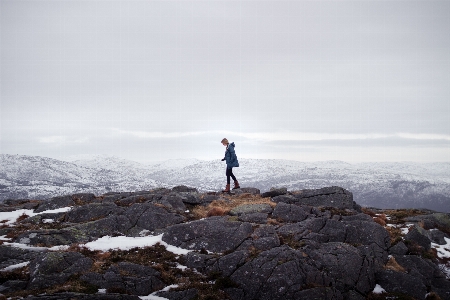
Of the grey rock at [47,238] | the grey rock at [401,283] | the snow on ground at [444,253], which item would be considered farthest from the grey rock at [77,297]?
the snow on ground at [444,253]

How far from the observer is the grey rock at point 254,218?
22328mm

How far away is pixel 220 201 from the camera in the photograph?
28.0 meters

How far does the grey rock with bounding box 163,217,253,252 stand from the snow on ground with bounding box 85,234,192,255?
0.45 metres

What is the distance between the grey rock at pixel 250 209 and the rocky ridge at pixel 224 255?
8 centimetres

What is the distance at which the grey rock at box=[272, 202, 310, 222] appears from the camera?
76.5ft

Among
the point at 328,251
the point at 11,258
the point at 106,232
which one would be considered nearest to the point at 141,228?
the point at 106,232

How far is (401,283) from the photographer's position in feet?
54.4

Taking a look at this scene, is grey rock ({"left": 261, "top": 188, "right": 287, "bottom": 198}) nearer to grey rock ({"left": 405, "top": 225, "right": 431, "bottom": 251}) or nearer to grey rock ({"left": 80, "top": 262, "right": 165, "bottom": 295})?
grey rock ({"left": 405, "top": 225, "right": 431, "bottom": 251})

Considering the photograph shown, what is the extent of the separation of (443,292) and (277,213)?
36.8 ft

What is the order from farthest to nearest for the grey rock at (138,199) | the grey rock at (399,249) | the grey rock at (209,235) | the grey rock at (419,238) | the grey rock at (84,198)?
1. the grey rock at (84,198)
2. the grey rock at (138,199)
3. the grey rock at (419,238)
4. the grey rock at (399,249)
5. the grey rock at (209,235)

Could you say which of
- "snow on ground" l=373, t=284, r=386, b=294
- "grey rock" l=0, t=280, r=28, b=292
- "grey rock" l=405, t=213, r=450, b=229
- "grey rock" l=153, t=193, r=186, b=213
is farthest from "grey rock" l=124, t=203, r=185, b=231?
"grey rock" l=405, t=213, r=450, b=229

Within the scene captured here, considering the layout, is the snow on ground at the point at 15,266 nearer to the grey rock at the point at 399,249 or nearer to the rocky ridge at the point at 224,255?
the rocky ridge at the point at 224,255

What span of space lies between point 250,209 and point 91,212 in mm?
12858

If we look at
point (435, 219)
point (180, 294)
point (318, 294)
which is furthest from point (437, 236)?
point (180, 294)
